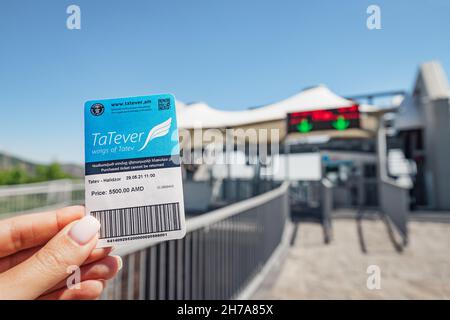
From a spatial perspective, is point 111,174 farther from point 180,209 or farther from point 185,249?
point 185,249

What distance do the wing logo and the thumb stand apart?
26 centimetres

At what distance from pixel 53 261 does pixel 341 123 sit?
5619 mm

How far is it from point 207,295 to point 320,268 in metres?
2.47

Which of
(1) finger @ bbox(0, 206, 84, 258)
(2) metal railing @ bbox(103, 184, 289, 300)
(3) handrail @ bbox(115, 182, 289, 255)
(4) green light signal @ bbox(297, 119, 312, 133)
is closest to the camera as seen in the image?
(1) finger @ bbox(0, 206, 84, 258)

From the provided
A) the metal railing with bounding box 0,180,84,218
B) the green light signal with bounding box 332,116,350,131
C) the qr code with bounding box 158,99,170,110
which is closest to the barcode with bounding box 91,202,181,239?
the qr code with bounding box 158,99,170,110

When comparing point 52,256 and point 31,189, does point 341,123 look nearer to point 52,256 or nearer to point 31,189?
point 52,256

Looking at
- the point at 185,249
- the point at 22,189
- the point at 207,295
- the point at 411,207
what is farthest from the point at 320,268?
the point at 22,189

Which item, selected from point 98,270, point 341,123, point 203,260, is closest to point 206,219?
point 203,260

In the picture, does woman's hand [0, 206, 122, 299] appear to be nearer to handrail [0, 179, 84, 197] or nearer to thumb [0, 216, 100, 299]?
thumb [0, 216, 100, 299]

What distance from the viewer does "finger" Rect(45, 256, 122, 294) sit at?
0.82 m

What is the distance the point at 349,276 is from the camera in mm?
3588

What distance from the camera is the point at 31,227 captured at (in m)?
0.79

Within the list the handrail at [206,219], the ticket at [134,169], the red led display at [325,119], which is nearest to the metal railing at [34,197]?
the handrail at [206,219]

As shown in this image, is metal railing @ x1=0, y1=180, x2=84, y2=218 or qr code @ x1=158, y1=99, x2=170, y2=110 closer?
qr code @ x1=158, y1=99, x2=170, y2=110
